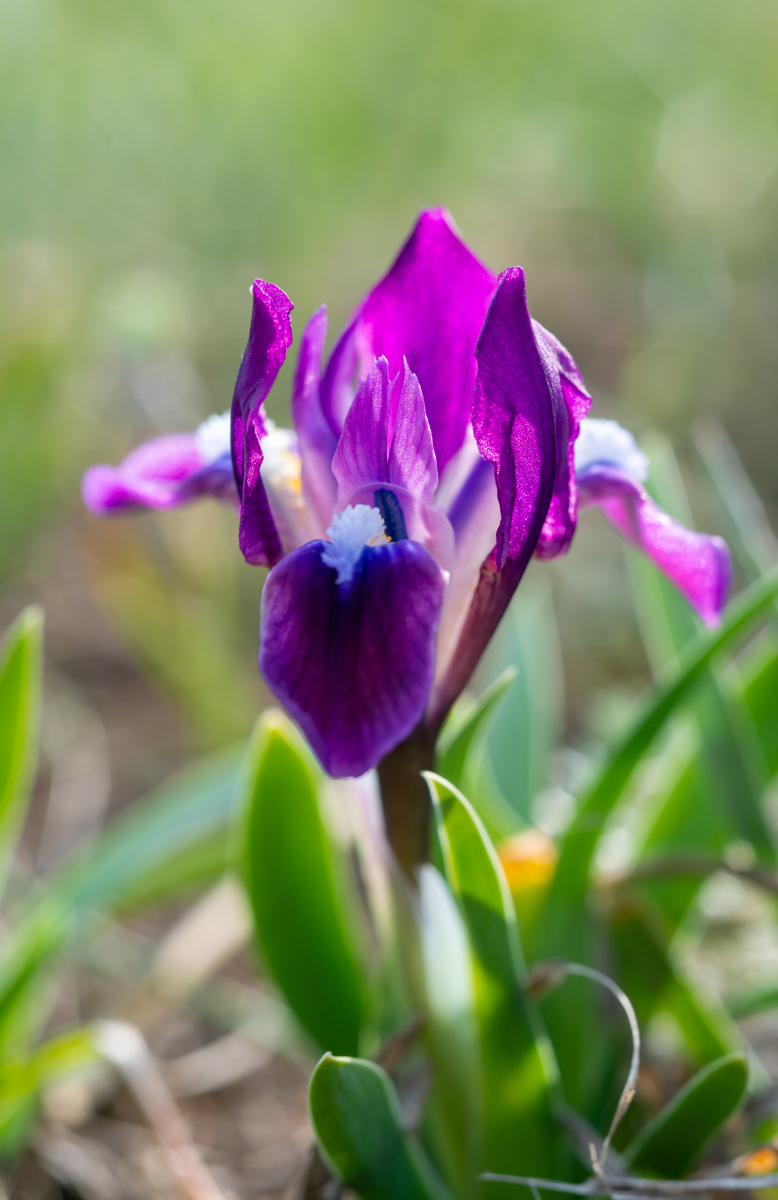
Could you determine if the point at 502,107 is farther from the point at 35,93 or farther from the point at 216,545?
the point at 216,545

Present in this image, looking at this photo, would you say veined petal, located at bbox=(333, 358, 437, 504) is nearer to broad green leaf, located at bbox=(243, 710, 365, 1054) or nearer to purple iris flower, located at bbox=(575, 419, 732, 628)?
purple iris flower, located at bbox=(575, 419, 732, 628)

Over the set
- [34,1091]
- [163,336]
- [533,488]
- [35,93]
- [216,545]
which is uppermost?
[35,93]

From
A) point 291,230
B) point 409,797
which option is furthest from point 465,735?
point 291,230

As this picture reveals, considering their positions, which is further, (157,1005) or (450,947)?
(157,1005)

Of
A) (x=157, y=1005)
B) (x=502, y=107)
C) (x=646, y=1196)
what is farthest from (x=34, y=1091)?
(x=502, y=107)

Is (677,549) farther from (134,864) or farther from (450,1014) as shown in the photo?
(134,864)

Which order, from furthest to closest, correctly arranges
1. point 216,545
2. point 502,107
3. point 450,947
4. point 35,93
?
point 502,107 → point 35,93 → point 216,545 → point 450,947

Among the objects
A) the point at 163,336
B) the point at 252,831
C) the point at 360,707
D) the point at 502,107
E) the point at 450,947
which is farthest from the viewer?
the point at 502,107
